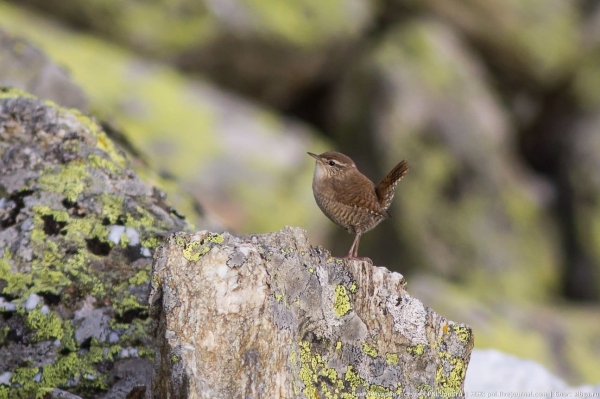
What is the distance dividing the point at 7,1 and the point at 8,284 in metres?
9.46

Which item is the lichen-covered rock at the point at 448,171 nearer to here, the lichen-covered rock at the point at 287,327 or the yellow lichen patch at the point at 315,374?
the lichen-covered rock at the point at 287,327

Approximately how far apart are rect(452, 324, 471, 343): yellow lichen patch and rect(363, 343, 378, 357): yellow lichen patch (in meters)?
0.45

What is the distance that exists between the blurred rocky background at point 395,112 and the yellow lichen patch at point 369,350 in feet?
20.7

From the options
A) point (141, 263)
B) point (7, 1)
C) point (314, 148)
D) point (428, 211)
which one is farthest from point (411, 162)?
point (141, 263)

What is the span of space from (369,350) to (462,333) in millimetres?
508

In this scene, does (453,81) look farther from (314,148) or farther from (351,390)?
(351,390)

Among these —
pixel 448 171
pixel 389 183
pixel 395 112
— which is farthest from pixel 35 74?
pixel 448 171

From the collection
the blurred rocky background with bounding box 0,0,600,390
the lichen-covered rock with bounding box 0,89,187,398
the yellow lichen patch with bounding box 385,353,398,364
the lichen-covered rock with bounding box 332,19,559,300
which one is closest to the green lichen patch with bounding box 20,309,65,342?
the lichen-covered rock with bounding box 0,89,187,398

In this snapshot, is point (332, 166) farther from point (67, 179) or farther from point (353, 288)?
point (353, 288)

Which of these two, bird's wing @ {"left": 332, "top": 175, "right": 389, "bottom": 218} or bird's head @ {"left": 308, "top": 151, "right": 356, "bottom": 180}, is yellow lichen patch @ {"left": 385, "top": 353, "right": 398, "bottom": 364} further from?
bird's head @ {"left": 308, "top": 151, "right": 356, "bottom": 180}

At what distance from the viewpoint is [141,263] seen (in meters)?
3.93

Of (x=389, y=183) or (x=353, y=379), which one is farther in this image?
(x=389, y=183)

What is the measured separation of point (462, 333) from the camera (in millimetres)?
3457

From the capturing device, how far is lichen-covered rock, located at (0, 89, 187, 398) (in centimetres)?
349
